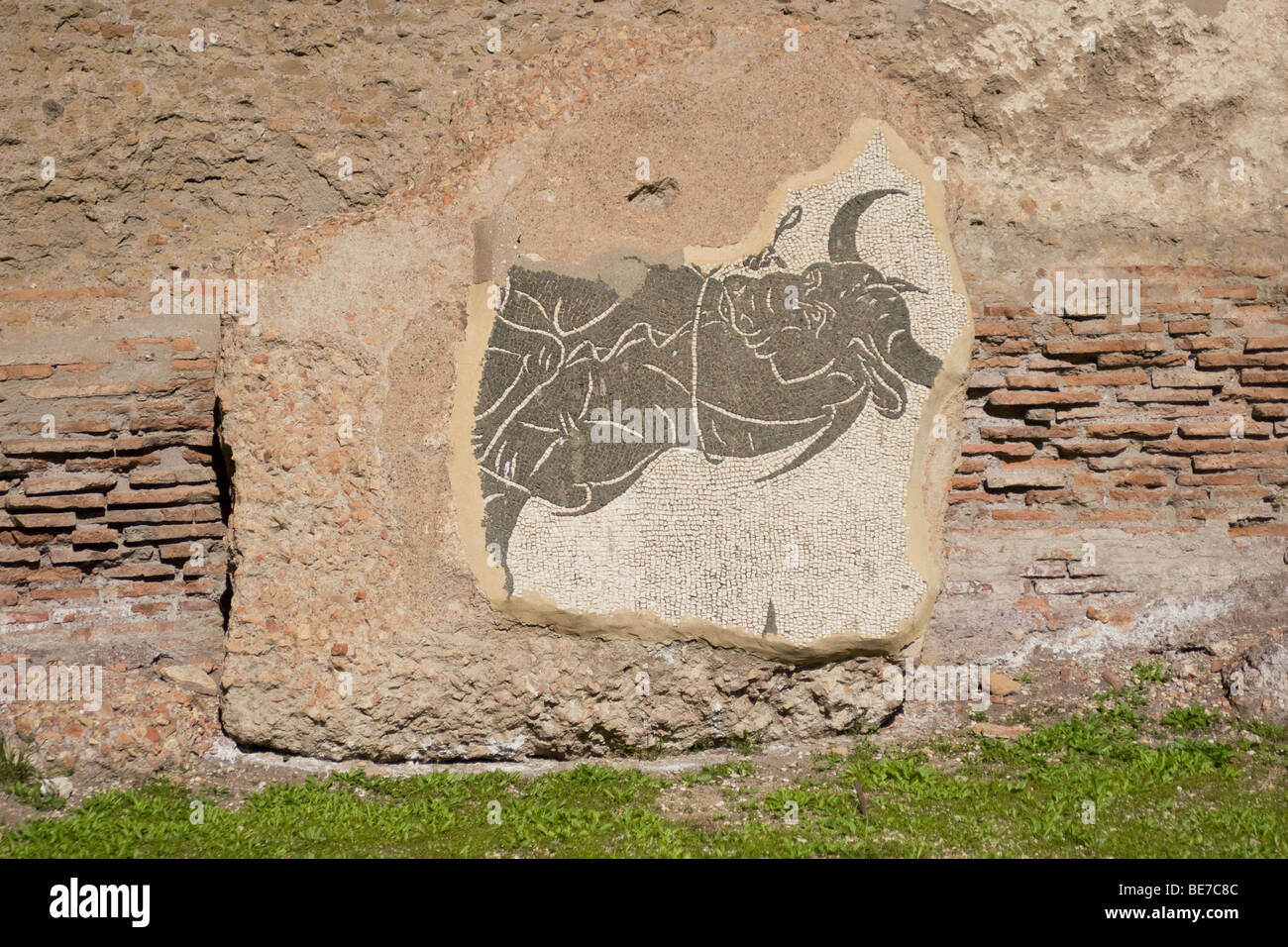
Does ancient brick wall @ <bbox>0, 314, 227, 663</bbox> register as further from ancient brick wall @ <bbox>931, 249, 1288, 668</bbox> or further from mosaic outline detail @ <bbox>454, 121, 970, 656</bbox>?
ancient brick wall @ <bbox>931, 249, 1288, 668</bbox>

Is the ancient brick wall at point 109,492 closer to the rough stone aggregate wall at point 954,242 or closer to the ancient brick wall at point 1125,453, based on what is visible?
the rough stone aggregate wall at point 954,242

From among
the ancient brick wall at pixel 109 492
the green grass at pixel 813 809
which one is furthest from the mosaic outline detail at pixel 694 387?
the ancient brick wall at pixel 109 492

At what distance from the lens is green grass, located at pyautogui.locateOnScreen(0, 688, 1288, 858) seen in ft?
11.8

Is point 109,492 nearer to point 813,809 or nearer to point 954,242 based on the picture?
point 813,809

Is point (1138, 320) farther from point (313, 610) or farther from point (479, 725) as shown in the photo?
point (313, 610)

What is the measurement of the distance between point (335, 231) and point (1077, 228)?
301 cm

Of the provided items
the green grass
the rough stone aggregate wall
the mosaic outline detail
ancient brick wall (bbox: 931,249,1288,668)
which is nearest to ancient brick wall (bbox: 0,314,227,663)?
the rough stone aggregate wall

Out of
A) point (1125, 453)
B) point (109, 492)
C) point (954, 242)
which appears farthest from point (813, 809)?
Answer: point (109, 492)

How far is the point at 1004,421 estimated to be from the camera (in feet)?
16.1

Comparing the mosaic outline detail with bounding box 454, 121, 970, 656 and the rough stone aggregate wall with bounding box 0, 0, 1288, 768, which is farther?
the rough stone aggregate wall with bounding box 0, 0, 1288, 768

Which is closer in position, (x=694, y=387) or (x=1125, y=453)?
(x=694, y=387)

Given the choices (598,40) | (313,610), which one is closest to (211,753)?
(313,610)

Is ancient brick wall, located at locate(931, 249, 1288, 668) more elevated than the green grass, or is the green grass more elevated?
ancient brick wall, located at locate(931, 249, 1288, 668)

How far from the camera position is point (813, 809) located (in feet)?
12.7
